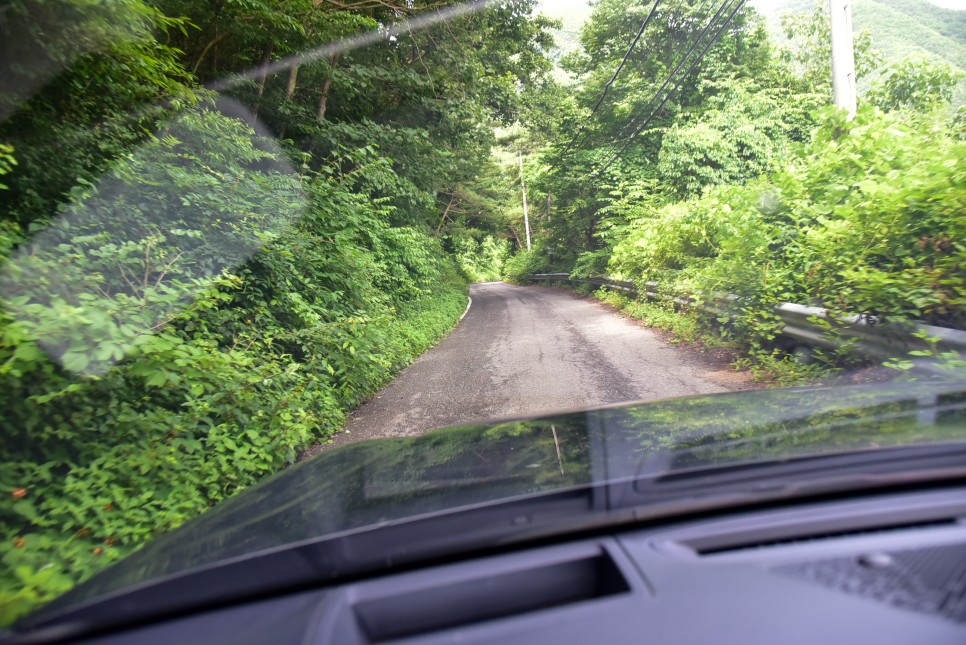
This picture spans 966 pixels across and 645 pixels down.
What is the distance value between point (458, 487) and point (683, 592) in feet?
2.84

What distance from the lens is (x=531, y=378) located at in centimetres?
754

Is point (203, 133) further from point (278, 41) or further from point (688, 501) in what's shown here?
point (688, 501)

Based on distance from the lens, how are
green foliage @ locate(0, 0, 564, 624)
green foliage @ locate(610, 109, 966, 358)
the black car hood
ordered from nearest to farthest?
the black car hood
green foliage @ locate(0, 0, 564, 624)
green foliage @ locate(610, 109, 966, 358)

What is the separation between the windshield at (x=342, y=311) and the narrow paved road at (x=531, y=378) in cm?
7

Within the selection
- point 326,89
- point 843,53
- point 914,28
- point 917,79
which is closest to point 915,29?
point 914,28

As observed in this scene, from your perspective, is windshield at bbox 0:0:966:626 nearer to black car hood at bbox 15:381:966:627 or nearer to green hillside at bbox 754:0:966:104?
black car hood at bbox 15:381:966:627

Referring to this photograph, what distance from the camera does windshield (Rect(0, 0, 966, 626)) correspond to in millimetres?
2281

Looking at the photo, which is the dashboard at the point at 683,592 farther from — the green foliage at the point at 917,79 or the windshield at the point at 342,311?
the green foliage at the point at 917,79

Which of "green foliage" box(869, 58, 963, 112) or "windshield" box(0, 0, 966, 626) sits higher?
"green foliage" box(869, 58, 963, 112)

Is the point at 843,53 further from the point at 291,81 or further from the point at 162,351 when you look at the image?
the point at 291,81

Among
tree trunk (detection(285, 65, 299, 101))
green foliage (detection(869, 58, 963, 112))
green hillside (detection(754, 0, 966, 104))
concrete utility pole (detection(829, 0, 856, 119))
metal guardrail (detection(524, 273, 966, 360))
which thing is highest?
green hillside (detection(754, 0, 966, 104))

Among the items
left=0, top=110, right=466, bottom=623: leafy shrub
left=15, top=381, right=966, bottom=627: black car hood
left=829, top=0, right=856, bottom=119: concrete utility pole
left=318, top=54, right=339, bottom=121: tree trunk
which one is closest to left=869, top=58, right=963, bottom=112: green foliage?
left=829, top=0, right=856, bottom=119: concrete utility pole

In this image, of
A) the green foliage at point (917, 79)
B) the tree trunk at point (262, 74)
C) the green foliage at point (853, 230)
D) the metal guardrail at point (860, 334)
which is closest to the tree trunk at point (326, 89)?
the tree trunk at point (262, 74)

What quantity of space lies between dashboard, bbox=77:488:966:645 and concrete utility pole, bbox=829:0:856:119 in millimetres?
7885
